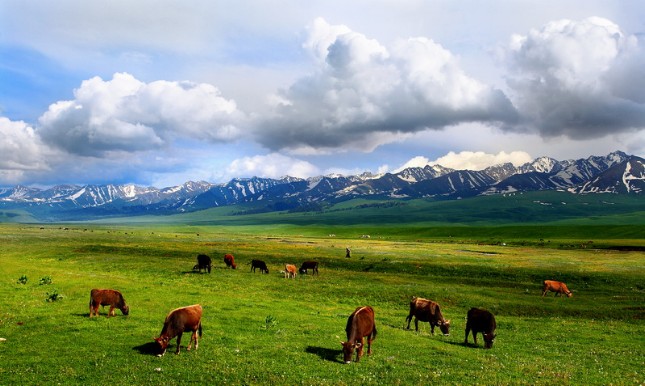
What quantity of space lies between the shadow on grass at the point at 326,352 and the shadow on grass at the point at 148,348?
762 cm

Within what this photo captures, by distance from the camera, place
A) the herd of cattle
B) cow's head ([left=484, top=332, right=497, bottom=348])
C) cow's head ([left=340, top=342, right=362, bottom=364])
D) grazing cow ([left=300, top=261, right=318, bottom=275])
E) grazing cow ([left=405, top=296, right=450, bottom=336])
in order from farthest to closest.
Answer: grazing cow ([left=300, top=261, right=318, bottom=275]) < grazing cow ([left=405, top=296, right=450, bottom=336]) < cow's head ([left=484, top=332, right=497, bottom=348]) < the herd of cattle < cow's head ([left=340, top=342, right=362, bottom=364])

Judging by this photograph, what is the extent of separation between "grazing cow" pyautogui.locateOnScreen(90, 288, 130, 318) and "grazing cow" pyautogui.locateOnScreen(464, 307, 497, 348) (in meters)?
23.2

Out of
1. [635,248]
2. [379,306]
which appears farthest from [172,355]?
[635,248]

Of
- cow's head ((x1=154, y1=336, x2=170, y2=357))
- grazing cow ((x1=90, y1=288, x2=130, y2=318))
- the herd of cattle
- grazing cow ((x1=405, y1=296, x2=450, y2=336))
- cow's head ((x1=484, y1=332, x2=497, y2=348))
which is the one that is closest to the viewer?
cow's head ((x1=154, y1=336, x2=170, y2=357))

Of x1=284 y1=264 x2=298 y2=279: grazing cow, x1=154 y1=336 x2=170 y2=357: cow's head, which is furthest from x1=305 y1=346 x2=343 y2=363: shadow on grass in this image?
x1=284 y1=264 x2=298 y2=279: grazing cow

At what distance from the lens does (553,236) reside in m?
164

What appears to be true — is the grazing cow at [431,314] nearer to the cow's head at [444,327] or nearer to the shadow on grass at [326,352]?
the cow's head at [444,327]

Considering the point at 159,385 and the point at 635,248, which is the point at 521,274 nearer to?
the point at 159,385

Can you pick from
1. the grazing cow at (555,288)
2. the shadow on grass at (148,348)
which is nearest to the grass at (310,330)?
the shadow on grass at (148,348)

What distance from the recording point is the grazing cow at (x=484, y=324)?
940 inches

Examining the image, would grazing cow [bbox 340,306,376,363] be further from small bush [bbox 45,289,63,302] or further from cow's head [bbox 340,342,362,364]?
small bush [bbox 45,289,63,302]

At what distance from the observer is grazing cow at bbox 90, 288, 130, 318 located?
88.0ft

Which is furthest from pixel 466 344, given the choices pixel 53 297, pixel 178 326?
pixel 53 297

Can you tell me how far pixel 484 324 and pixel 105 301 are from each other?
24942 millimetres
